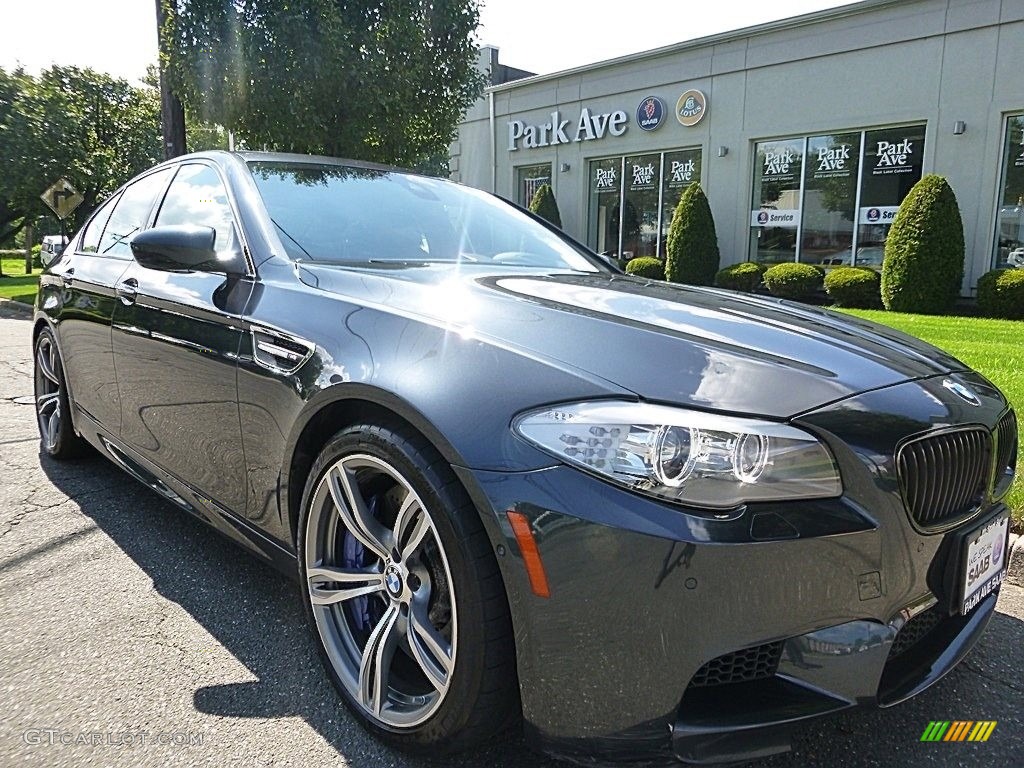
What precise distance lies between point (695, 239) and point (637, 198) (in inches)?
112

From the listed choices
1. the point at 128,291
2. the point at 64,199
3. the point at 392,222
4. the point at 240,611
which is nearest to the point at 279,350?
the point at 392,222

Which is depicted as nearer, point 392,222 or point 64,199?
point 392,222

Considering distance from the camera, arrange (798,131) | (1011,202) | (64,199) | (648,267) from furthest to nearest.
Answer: (648,267) < (64,199) < (798,131) < (1011,202)

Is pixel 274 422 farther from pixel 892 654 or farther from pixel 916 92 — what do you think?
pixel 916 92

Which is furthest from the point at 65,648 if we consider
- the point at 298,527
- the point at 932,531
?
the point at 932,531

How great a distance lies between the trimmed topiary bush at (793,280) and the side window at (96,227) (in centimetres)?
1146

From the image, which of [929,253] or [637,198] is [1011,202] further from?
[637,198]

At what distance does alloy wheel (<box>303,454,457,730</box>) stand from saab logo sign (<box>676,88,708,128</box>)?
614 inches

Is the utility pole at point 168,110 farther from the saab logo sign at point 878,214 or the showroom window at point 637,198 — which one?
the saab logo sign at point 878,214

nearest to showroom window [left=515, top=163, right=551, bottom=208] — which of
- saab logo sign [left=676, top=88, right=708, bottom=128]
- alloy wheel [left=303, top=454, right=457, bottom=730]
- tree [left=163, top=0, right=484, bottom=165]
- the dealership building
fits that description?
the dealership building

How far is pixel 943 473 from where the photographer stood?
1646 mm

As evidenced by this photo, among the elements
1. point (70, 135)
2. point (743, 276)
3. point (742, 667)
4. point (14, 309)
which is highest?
point (70, 135)

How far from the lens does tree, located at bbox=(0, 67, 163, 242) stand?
1797 cm

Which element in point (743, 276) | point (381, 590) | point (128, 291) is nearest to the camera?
point (381, 590)
